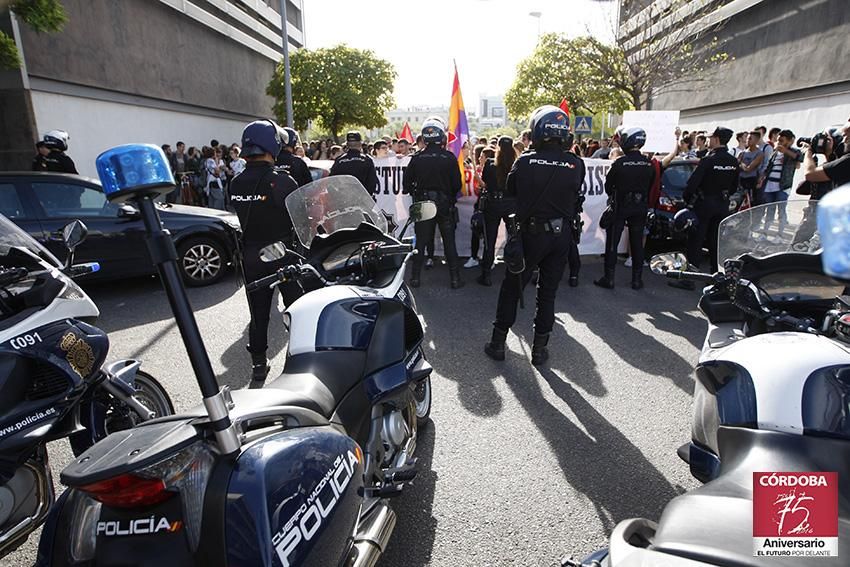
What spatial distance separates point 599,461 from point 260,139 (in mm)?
3199

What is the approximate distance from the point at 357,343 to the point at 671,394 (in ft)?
9.11

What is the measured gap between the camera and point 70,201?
231 inches

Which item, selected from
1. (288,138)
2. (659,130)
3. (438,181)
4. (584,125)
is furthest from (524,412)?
(584,125)

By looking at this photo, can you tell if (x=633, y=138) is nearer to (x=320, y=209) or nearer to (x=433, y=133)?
(x=433, y=133)

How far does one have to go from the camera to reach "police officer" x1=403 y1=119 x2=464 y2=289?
22.0ft

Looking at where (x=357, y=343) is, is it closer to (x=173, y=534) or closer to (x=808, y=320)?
(x=173, y=534)

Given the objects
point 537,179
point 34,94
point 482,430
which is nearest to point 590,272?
point 537,179

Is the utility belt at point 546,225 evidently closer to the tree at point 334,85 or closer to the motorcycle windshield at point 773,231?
the motorcycle windshield at point 773,231

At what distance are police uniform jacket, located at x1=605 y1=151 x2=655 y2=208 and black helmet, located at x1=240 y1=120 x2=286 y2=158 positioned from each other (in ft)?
14.2

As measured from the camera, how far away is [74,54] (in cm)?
1343

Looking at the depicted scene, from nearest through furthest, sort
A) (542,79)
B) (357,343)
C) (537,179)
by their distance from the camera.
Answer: (357,343)
(537,179)
(542,79)

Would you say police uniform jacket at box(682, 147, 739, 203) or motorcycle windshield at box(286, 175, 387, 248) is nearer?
motorcycle windshield at box(286, 175, 387, 248)

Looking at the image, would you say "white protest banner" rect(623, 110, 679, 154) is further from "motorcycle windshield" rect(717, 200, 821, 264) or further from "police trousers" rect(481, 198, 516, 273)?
"motorcycle windshield" rect(717, 200, 821, 264)

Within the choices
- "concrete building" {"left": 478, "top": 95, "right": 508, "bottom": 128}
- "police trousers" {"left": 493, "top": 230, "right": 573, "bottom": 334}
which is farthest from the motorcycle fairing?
"concrete building" {"left": 478, "top": 95, "right": 508, "bottom": 128}
